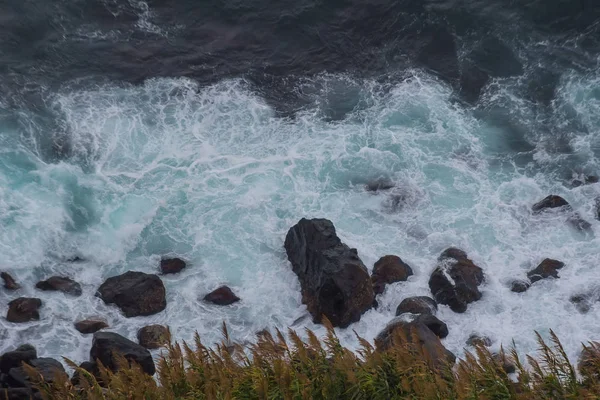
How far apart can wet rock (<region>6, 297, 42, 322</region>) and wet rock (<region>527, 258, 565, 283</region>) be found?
18897 mm

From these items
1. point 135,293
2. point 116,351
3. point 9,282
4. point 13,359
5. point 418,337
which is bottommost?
point 13,359

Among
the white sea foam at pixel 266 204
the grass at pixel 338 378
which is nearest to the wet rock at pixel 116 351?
the white sea foam at pixel 266 204

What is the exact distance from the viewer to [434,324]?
27.0 metres

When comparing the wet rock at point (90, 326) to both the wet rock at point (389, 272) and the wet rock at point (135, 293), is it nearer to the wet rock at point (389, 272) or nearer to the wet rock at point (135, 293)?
the wet rock at point (135, 293)

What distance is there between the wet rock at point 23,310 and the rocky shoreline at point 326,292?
3cm

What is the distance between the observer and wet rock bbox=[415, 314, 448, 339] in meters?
27.0

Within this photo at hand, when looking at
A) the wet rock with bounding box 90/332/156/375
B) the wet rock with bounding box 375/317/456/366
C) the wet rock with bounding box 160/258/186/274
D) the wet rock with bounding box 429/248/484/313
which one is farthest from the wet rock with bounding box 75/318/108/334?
the wet rock with bounding box 429/248/484/313

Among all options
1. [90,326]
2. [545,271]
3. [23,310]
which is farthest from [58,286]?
[545,271]

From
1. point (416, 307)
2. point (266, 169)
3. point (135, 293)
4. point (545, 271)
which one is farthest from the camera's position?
point (266, 169)

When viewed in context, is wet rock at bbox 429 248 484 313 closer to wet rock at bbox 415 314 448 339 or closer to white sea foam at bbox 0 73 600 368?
white sea foam at bbox 0 73 600 368

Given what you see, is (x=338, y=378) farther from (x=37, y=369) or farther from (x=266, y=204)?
(x=266, y=204)

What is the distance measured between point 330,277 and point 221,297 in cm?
450

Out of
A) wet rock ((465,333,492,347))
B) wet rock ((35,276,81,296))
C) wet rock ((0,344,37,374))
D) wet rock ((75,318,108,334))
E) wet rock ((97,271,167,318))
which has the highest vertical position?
wet rock ((465,333,492,347))

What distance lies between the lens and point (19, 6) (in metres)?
39.8
